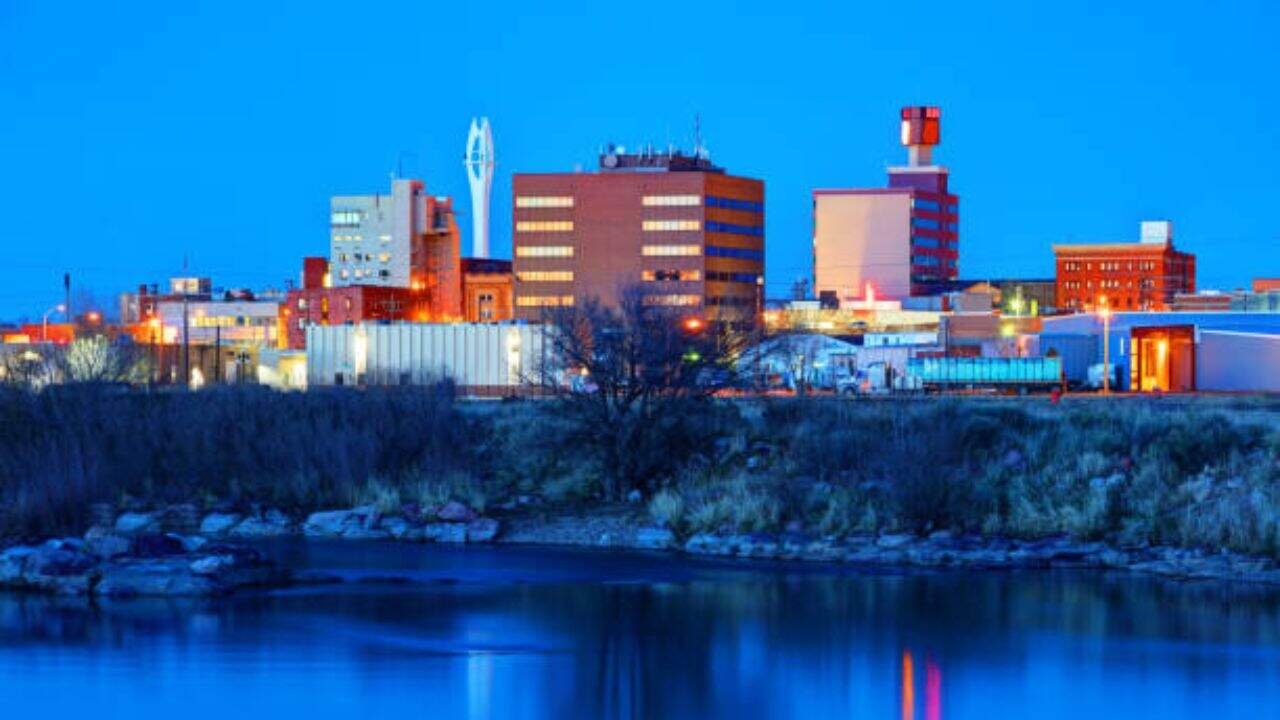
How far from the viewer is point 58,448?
5731 centimetres

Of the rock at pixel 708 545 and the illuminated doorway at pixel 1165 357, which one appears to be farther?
the illuminated doorway at pixel 1165 357

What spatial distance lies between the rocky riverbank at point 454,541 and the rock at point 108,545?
1.4 inches

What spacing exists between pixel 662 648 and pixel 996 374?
64815 mm

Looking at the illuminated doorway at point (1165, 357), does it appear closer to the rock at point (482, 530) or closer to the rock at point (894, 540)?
the rock at point (894, 540)

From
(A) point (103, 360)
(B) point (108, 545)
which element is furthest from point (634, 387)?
(A) point (103, 360)

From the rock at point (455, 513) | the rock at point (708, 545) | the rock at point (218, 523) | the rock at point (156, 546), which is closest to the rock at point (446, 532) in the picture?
the rock at point (455, 513)

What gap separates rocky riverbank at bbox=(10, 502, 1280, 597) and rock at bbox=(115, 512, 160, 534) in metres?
0.03

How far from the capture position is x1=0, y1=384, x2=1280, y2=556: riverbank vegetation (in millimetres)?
49906

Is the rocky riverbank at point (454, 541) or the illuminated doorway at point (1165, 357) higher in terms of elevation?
the illuminated doorway at point (1165, 357)

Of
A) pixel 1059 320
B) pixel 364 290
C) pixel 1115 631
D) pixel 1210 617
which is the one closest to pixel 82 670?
pixel 1115 631

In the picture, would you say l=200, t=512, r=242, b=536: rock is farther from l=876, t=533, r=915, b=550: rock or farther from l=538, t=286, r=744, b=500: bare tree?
l=876, t=533, r=915, b=550: rock

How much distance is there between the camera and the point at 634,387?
59.0m

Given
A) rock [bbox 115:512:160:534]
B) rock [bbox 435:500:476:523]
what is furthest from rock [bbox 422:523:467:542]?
rock [bbox 115:512:160:534]

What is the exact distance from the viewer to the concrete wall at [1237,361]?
97.4 meters
